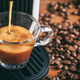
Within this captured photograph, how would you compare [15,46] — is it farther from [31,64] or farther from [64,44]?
[64,44]

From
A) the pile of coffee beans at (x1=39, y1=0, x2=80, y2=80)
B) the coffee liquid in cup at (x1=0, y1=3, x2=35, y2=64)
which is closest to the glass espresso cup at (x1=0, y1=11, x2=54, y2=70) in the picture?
the coffee liquid in cup at (x1=0, y1=3, x2=35, y2=64)

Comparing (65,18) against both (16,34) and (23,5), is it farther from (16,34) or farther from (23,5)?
(16,34)

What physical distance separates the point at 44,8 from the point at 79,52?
1.41 feet

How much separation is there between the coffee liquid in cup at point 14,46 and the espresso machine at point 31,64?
0.04 meters

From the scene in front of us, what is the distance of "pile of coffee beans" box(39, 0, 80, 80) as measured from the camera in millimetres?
871

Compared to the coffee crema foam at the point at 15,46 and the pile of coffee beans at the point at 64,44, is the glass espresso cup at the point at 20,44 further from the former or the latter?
the pile of coffee beans at the point at 64,44

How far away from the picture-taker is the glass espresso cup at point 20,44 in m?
0.66

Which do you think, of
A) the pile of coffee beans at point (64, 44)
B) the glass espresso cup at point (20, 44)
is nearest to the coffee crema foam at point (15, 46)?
the glass espresso cup at point (20, 44)

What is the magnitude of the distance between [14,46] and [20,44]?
0.03 metres

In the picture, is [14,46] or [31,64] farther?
[31,64]

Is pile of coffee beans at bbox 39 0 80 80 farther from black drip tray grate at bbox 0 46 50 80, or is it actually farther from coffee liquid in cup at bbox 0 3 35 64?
coffee liquid in cup at bbox 0 3 35 64

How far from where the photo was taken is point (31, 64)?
785mm

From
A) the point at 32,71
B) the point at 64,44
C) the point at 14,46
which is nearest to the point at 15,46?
the point at 14,46

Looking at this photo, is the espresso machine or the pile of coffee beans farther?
the pile of coffee beans
